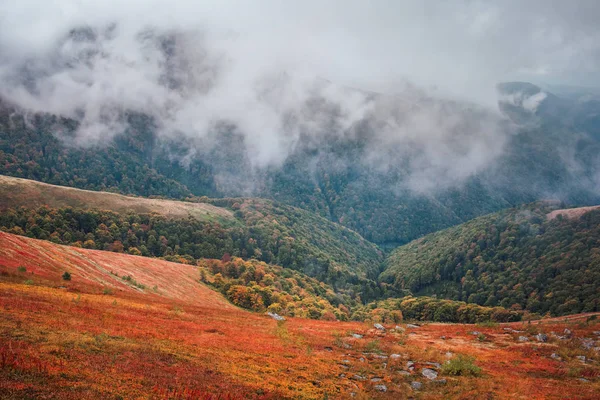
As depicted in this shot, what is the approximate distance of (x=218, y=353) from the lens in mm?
28094

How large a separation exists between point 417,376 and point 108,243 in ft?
596

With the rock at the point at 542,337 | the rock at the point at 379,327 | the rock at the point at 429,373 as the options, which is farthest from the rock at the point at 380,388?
the rock at the point at 542,337

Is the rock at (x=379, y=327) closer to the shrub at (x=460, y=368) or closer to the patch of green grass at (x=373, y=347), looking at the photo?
the patch of green grass at (x=373, y=347)

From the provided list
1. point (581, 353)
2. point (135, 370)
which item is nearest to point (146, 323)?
point (135, 370)

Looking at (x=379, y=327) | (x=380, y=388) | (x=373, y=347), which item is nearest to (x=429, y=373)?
(x=380, y=388)

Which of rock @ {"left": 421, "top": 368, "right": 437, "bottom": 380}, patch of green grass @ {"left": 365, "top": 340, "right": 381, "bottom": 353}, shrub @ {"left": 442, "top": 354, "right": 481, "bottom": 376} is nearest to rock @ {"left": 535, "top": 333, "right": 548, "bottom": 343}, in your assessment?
shrub @ {"left": 442, "top": 354, "right": 481, "bottom": 376}

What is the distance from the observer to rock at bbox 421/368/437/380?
99.8 ft

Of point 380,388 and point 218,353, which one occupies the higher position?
point 218,353

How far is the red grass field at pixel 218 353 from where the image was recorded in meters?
18.4

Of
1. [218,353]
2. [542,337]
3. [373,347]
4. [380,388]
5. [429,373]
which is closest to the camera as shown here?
[380,388]

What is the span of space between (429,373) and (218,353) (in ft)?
64.1

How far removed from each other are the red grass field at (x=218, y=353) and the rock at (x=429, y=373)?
0.65 metres

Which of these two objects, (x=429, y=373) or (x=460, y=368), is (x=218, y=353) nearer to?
(x=429, y=373)

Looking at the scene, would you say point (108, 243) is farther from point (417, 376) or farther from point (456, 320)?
point (417, 376)
